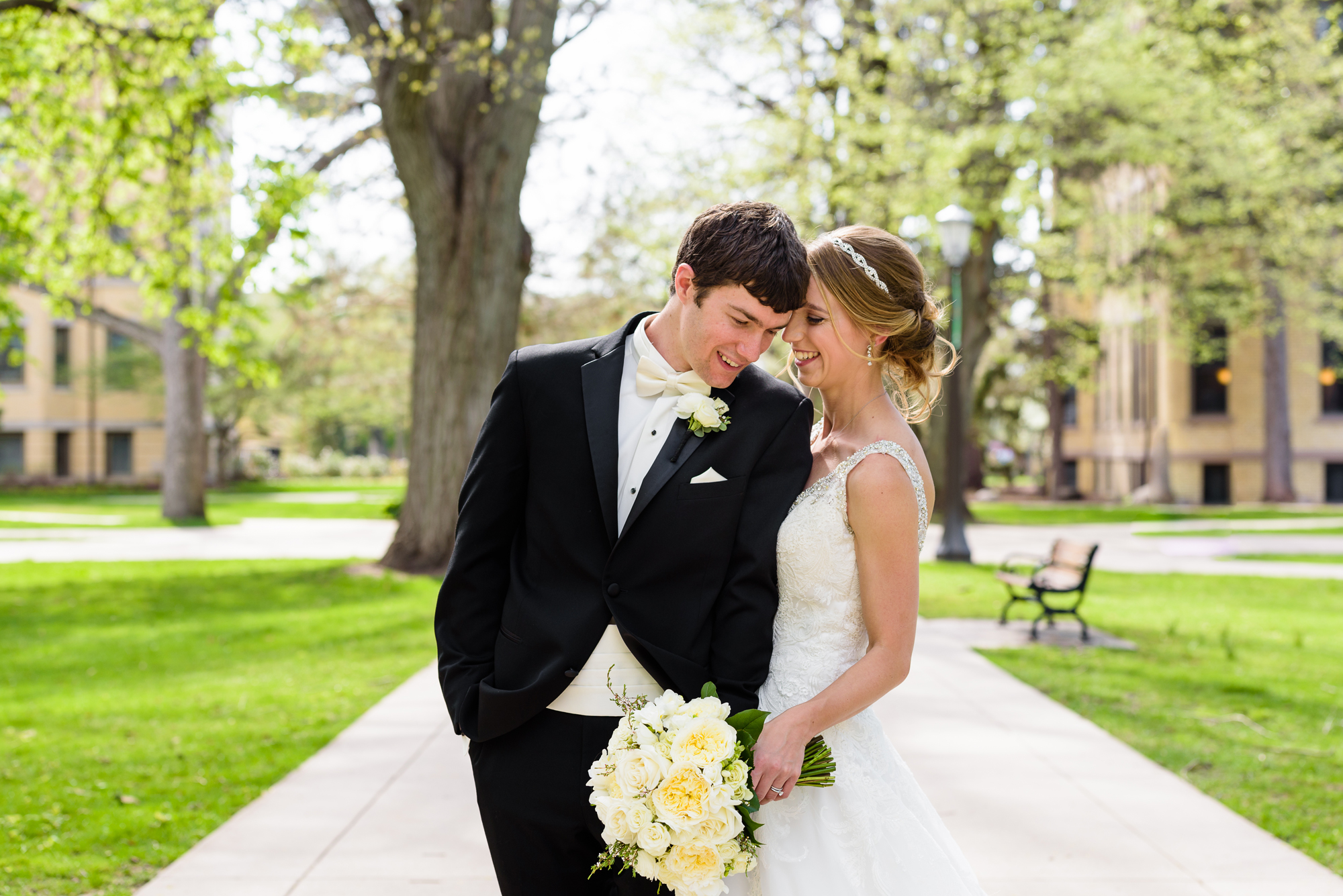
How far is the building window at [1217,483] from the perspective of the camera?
120 ft

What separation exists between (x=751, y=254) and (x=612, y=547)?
0.74 meters

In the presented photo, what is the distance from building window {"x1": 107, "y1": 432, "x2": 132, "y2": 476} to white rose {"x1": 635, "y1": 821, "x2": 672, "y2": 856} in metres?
49.5

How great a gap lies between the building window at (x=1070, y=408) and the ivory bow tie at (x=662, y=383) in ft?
158

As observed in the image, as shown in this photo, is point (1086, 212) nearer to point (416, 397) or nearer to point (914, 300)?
point (416, 397)

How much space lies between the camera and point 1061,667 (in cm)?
919

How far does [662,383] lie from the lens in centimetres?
259

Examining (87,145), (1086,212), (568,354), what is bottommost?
(568,354)

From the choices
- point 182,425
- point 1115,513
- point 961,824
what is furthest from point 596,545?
point 1115,513

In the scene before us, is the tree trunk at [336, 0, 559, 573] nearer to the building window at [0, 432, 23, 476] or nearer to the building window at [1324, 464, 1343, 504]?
the building window at [1324, 464, 1343, 504]

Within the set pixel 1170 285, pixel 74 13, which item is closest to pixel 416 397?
pixel 74 13

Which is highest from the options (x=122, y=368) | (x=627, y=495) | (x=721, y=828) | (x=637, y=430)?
(x=122, y=368)

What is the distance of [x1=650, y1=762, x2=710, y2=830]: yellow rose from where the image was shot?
2.12m

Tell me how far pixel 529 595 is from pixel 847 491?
31.8 inches

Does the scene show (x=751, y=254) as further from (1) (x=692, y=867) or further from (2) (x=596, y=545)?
(1) (x=692, y=867)
